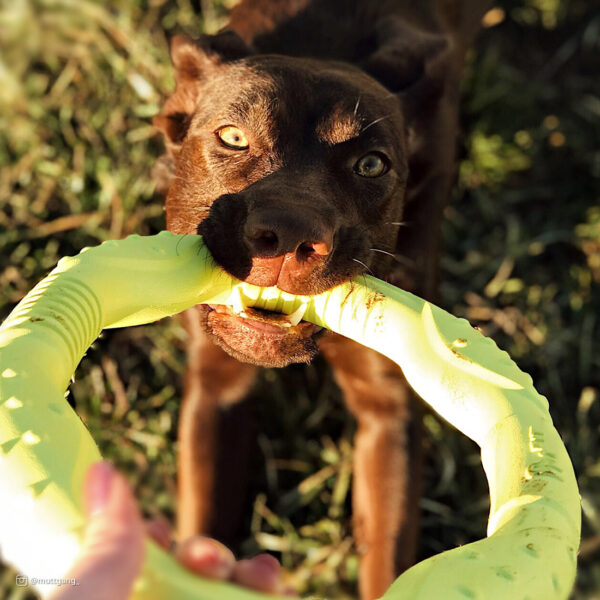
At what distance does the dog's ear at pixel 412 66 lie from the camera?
9.71ft

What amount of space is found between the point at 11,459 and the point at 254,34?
2.44 metres

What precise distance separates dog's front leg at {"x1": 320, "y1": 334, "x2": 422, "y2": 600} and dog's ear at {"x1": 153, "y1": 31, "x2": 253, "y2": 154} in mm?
1012

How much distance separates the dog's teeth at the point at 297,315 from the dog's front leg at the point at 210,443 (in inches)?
39.7

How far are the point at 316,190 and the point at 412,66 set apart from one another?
108 centimetres

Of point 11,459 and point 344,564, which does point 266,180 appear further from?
point 344,564

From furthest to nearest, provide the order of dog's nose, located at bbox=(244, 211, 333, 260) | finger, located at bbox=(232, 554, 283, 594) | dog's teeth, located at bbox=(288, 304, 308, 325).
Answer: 1. dog's teeth, located at bbox=(288, 304, 308, 325)
2. dog's nose, located at bbox=(244, 211, 333, 260)
3. finger, located at bbox=(232, 554, 283, 594)

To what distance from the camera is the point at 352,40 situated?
3.17 metres

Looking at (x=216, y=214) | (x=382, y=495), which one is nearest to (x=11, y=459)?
(x=216, y=214)

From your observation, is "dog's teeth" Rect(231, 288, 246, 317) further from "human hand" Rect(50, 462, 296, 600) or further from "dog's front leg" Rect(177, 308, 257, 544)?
"human hand" Rect(50, 462, 296, 600)

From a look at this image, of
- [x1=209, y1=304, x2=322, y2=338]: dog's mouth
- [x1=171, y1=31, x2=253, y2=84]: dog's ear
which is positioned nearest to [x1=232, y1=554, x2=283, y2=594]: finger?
[x1=209, y1=304, x2=322, y2=338]: dog's mouth

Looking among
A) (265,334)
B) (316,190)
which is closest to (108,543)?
(265,334)

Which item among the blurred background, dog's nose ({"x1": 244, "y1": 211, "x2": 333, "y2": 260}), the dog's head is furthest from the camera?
the blurred background

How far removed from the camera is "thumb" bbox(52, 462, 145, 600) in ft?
2.84

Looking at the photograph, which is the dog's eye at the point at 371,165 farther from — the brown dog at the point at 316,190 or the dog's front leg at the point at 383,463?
the dog's front leg at the point at 383,463
